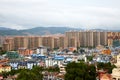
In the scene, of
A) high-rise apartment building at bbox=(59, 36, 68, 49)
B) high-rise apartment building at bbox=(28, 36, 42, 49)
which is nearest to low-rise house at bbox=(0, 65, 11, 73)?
high-rise apartment building at bbox=(28, 36, 42, 49)

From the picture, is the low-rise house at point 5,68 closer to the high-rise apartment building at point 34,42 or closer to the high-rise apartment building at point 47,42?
the high-rise apartment building at point 34,42

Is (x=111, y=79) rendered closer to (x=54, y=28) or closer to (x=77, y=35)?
(x=77, y=35)

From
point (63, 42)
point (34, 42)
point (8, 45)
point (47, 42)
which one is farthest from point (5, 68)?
point (63, 42)

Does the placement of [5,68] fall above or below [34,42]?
above

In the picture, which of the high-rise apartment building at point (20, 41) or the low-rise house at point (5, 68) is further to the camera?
the high-rise apartment building at point (20, 41)

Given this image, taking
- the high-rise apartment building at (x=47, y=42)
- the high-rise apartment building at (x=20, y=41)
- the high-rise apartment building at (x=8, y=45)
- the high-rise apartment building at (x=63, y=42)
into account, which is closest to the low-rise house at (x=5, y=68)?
the high-rise apartment building at (x=8, y=45)

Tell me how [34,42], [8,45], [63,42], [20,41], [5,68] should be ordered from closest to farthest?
[5,68], [8,45], [20,41], [34,42], [63,42]

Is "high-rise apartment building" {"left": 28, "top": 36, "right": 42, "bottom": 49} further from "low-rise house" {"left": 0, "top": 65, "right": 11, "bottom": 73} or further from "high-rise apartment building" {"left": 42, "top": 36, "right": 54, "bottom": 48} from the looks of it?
"low-rise house" {"left": 0, "top": 65, "right": 11, "bottom": 73}

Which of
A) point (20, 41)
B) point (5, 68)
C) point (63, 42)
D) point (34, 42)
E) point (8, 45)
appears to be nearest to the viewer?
point (5, 68)

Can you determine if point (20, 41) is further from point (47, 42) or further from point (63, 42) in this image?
point (63, 42)

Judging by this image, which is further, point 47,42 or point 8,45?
point 47,42

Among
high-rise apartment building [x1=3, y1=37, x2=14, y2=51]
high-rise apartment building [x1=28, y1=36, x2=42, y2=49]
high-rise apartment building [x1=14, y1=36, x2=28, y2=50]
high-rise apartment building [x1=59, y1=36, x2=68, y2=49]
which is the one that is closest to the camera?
high-rise apartment building [x1=3, y1=37, x2=14, y2=51]

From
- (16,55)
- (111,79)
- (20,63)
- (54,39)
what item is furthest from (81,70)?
Answer: (54,39)
